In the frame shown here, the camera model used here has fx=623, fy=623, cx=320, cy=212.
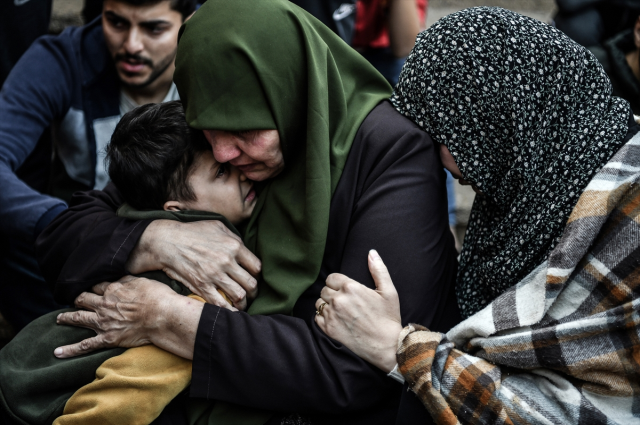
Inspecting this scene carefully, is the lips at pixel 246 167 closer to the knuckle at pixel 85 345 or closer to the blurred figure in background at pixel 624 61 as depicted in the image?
the knuckle at pixel 85 345

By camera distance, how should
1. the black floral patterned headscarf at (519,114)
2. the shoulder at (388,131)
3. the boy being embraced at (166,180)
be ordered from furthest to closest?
1. the shoulder at (388,131)
2. the boy being embraced at (166,180)
3. the black floral patterned headscarf at (519,114)

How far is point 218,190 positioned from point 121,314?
1.60 ft

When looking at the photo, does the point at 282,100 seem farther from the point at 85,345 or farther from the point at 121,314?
the point at 85,345

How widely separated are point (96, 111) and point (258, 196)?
122 centimetres

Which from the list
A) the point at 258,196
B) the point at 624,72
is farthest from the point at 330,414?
the point at 624,72

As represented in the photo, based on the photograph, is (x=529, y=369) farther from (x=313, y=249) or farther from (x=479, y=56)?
(x=479, y=56)

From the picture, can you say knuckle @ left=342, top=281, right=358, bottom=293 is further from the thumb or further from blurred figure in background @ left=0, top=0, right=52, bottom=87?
blurred figure in background @ left=0, top=0, right=52, bottom=87

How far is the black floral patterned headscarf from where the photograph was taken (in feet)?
5.61

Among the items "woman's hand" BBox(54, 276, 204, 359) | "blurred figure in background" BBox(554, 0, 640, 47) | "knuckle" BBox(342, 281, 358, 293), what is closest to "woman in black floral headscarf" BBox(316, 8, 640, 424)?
"knuckle" BBox(342, 281, 358, 293)

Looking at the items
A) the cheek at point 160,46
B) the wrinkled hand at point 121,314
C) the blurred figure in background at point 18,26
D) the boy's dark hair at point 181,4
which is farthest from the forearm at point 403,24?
the wrinkled hand at point 121,314

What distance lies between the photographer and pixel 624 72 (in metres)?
3.48

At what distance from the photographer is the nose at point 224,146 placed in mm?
1892

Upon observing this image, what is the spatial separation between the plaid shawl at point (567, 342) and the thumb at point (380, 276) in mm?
126

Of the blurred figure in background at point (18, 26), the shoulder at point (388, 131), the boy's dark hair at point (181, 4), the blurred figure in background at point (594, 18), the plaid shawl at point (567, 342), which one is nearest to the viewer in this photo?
the plaid shawl at point (567, 342)
